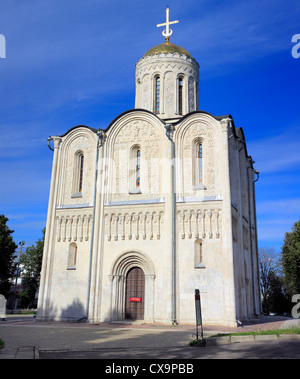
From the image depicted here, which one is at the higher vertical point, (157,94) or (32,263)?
(157,94)

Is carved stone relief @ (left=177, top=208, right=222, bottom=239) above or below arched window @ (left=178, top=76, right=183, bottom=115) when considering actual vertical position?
below

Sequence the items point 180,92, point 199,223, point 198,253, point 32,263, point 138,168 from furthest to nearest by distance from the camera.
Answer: point 32,263 < point 180,92 < point 138,168 < point 199,223 < point 198,253

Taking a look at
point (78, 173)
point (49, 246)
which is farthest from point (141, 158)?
point (49, 246)

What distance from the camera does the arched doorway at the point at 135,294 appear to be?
18891mm

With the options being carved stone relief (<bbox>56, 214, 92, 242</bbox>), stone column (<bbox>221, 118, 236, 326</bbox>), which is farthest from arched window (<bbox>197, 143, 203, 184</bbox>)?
carved stone relief (<bbox>56, 214, 92, 242</bbox>)

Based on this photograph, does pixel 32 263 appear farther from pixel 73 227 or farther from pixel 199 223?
pixel 199 223

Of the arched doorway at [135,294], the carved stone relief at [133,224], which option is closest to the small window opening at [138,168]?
the carved stone relief at [133,224]

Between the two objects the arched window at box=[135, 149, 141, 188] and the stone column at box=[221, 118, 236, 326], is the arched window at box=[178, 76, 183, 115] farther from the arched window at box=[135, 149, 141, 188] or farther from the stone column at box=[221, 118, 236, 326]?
the stone column at box=[221, 118, 236, 326]

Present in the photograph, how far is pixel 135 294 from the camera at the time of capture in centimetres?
1914

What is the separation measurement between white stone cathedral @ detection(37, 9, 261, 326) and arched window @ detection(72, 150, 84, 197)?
6 cm

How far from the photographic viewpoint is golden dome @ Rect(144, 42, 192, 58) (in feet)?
80.0

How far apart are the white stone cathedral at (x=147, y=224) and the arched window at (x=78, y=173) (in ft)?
0.20

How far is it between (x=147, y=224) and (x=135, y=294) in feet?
11.9
